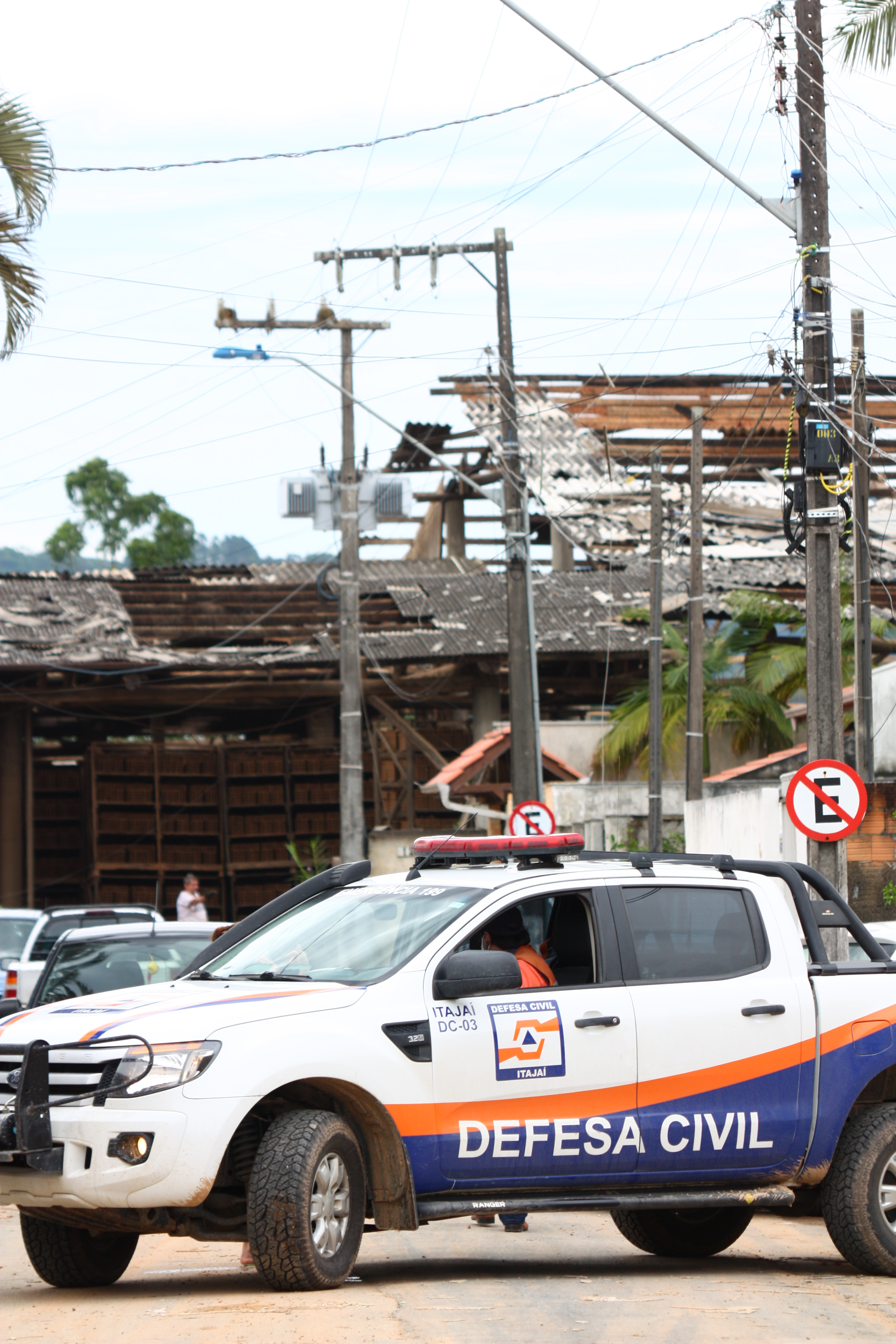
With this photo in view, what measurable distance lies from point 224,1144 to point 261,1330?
2.65ft

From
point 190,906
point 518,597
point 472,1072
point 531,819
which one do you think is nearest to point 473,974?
point 472,1072

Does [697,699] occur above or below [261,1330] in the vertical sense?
above

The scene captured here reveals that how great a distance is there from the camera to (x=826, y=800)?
1430 cm

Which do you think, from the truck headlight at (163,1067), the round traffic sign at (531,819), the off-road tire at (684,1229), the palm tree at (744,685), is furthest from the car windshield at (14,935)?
the truck headlight at (163,1067)

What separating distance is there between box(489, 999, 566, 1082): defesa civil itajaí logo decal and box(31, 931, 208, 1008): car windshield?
23.2 feet

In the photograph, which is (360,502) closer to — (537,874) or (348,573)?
(348,573)

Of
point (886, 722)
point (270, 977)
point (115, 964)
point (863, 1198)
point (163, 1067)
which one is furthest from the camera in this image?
point (886, 722)

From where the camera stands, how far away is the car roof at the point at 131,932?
14273 mm

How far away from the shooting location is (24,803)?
35.0 meters

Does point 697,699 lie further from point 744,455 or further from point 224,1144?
point 224,1144

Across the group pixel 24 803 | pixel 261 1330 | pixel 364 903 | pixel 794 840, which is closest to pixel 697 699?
pixel 794 840

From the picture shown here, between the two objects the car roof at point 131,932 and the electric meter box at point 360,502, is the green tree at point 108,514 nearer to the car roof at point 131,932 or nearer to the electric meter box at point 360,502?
the electric meter box at point 360,502

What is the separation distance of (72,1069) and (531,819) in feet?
50.3

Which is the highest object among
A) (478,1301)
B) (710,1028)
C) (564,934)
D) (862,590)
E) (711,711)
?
(862,590)
